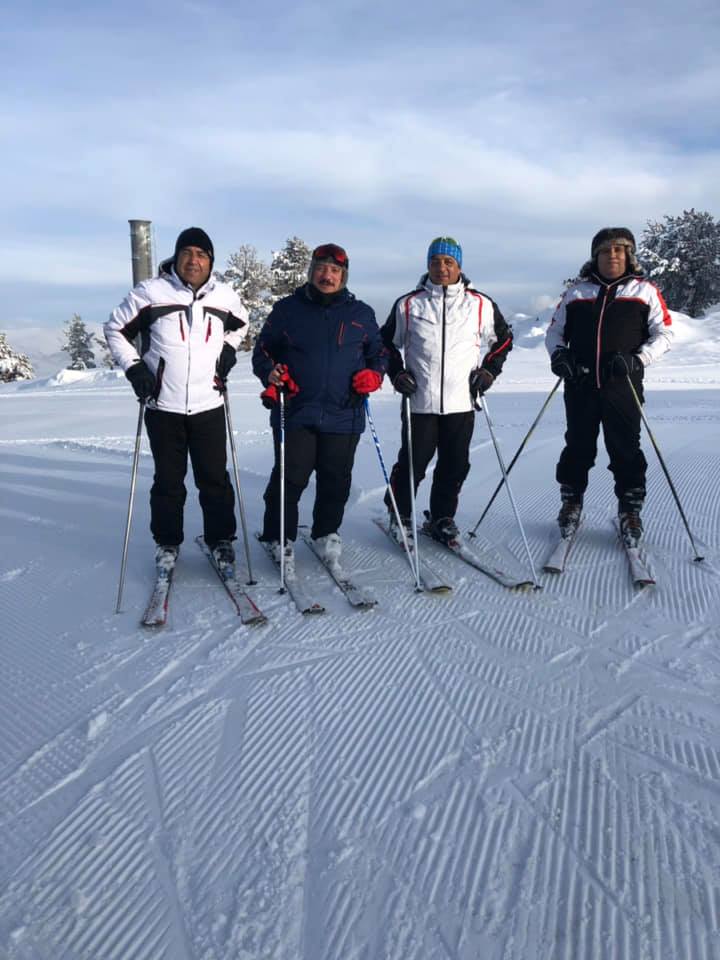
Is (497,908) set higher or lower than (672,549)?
lower

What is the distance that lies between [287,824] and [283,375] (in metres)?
2.51

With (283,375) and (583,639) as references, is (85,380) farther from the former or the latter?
(583,639)

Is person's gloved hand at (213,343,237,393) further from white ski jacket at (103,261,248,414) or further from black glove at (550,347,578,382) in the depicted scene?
black glove at (550,347,578,382)

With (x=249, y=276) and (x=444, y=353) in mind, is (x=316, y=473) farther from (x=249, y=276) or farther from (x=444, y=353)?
(x=249, y=276)

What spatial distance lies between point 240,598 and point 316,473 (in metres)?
0.94

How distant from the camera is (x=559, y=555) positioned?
4.33m

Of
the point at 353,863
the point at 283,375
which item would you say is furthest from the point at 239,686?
the point at 283,375

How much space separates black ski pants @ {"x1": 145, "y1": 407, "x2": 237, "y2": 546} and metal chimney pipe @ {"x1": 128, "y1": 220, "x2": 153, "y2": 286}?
35.7 feet

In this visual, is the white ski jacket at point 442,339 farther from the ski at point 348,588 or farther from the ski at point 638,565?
the ski at point 638,565

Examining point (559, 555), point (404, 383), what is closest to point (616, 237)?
point (404, 383)

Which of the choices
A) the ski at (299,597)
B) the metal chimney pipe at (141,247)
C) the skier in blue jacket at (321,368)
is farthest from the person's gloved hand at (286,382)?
the metal chimney pipe at (141,247)

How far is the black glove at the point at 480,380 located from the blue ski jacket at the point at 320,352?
67 cm

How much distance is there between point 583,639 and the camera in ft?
10.8

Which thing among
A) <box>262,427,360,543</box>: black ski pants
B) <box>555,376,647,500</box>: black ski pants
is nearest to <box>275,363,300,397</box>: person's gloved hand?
<box>262,427,360,543</box>: black ski pants
